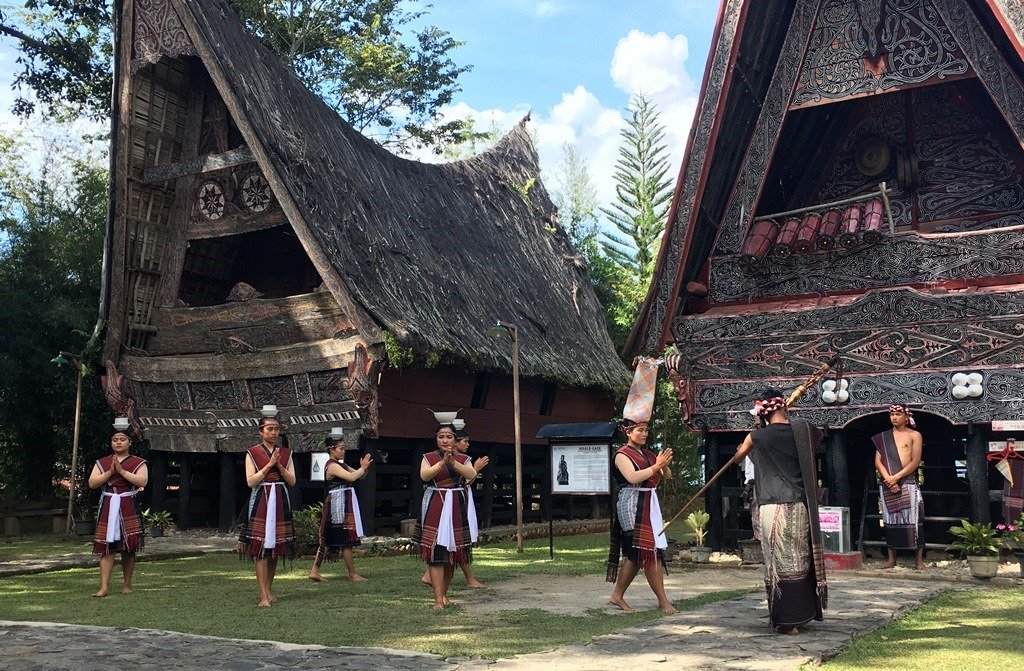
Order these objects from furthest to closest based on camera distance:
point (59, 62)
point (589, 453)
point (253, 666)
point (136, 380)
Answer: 1. point (59, 62)
2. point (136, 380)
3. point (589, 453)
4. point (253, 666)

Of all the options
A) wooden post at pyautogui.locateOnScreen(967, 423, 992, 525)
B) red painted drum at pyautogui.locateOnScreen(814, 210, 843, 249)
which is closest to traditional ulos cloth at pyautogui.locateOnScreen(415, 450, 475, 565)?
red painted drum at pyautogui.locateOnScreen(814, 210, 843, 249)

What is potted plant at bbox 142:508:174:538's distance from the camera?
16.6 m

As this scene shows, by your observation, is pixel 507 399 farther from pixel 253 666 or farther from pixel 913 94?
pixel 253 666

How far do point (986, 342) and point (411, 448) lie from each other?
8866mm

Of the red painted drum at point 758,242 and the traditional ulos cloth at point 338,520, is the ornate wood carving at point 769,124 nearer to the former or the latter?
the red painted drum at point 758,242

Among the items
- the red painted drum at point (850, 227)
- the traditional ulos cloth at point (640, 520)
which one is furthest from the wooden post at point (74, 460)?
the red painted drum at point (850, 227)

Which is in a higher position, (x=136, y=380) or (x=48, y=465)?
(x=136, y=380)

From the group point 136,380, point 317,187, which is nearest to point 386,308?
point 317,187

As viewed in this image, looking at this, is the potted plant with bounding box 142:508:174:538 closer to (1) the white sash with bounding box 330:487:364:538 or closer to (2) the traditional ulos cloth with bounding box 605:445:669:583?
(1) the white sash with bounding box 330:487:364:538

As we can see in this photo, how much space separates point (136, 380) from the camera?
17781mm

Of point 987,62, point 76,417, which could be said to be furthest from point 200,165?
point 987,62

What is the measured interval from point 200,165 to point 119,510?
8018 millimetres

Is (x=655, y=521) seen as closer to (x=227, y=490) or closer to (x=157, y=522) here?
(x=227, y=490)

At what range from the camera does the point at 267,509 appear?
9156 millimetres
